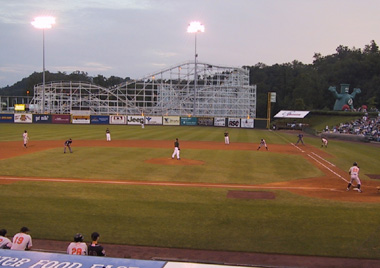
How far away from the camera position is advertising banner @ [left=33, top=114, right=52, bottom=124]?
224ft

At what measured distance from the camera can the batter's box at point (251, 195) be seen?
614 inches

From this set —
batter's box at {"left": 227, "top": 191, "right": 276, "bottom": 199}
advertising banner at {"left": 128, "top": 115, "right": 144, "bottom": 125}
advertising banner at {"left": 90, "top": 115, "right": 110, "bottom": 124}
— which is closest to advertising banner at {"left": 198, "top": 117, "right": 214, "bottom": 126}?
advertising banner at {"left": 128, "top": 115, "right": 144, "bottom": 125}

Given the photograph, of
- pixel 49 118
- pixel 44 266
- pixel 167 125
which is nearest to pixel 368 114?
pixel 167 125

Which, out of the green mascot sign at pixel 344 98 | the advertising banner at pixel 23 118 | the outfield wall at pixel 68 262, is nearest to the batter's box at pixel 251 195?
the outfield wall at pixel 68 262

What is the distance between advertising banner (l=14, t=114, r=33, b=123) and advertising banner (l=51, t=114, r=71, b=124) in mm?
4034

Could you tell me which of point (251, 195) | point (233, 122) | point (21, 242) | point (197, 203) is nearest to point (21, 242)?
point (21, 242)

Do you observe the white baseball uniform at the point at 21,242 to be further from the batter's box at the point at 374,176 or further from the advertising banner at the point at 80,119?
the advertising banner at the point at 80,119

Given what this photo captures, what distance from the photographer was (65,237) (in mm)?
10734

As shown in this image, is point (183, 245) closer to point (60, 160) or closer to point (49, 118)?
point (60, 160)

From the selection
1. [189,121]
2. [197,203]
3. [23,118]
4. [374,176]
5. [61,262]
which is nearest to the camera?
[61,262]

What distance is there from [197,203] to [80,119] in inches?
2348

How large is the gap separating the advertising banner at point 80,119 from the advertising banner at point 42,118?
4.50 meters

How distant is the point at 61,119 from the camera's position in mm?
68812

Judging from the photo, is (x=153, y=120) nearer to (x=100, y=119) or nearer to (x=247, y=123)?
(x=100, y=119)
